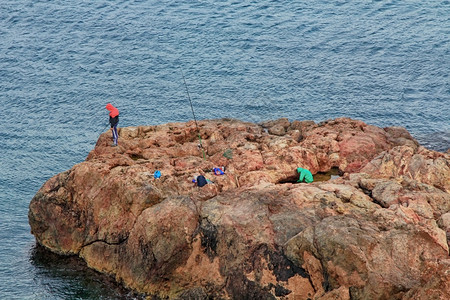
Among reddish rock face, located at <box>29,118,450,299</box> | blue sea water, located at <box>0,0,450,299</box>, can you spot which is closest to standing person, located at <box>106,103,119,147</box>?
reddish rock face, located at <box>29,118,450,299</box>

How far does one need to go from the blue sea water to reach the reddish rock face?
3269 mm

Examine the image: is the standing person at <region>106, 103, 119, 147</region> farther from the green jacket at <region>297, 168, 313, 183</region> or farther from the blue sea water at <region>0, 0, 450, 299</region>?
the green jacket at <region>297, 168, 313, 183</region>

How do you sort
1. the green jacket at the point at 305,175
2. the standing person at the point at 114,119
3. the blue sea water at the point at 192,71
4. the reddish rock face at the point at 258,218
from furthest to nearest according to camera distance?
the blue sea water at the point at 192,71 < the standing person at the point at 114,119 < the green jacket at the point at 305,175 < the reddish rock face at the point at 258,218

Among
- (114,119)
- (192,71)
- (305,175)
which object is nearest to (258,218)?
(305,175)

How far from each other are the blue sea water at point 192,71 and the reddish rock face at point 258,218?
3.27m

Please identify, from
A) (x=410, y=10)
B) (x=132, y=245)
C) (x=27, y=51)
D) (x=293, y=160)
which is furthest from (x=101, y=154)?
(x=410, y=10)

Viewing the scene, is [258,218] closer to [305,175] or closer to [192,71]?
[305,175]

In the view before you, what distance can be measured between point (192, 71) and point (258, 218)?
2972 centimetres

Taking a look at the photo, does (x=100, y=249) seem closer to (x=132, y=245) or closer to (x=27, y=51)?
(x=132, y=245)

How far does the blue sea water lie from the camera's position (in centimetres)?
4412

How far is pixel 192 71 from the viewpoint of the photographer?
55.7 meters

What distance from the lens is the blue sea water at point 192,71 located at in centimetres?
4412

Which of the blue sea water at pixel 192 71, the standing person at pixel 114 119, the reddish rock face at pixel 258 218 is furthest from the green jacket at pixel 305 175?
the blue sea water at pixel 192 71

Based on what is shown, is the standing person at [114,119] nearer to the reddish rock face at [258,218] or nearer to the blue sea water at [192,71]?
the reddish rock face at [258,218]
